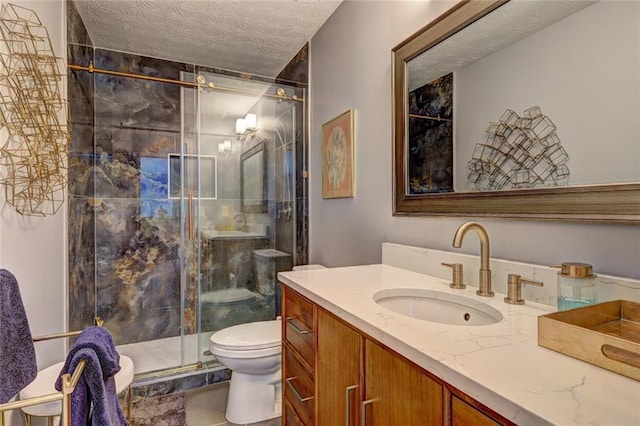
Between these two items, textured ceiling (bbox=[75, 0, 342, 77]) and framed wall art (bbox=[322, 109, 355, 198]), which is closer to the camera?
framed wall art (bbox=[322, 109, 355, 198])

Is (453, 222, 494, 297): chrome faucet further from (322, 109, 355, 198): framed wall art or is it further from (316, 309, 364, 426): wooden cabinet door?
(322, 109, 355, 198): framed wall art

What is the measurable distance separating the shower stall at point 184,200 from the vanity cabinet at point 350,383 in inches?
55.1

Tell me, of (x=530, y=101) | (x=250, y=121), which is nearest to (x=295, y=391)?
(x=530, y=101)

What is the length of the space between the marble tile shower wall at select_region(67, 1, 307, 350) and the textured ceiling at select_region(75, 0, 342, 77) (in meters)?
0.26

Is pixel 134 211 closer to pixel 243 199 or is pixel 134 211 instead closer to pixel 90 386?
pixel 243 199

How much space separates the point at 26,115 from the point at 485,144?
1730 mm

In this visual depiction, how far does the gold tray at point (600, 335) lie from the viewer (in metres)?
0.54

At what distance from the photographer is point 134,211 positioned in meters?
2.83

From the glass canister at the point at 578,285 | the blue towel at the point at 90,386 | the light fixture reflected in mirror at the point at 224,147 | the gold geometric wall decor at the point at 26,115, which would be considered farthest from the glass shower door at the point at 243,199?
the glass canister at the point at 578,285

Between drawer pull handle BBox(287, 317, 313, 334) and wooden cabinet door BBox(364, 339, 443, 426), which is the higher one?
wooden cabinet door BBox(364, 339, 443, 426)

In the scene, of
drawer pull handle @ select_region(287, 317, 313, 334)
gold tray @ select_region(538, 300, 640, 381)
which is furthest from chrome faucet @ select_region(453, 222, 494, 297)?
drawer pull handle @ select_region(287, 317, 313, 334)

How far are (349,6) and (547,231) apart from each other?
1720 millimetres

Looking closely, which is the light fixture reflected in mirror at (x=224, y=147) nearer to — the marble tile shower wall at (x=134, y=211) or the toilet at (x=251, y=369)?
the marble tile shower wall at (x=134, y=211)

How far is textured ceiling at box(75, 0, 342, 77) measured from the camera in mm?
2068
